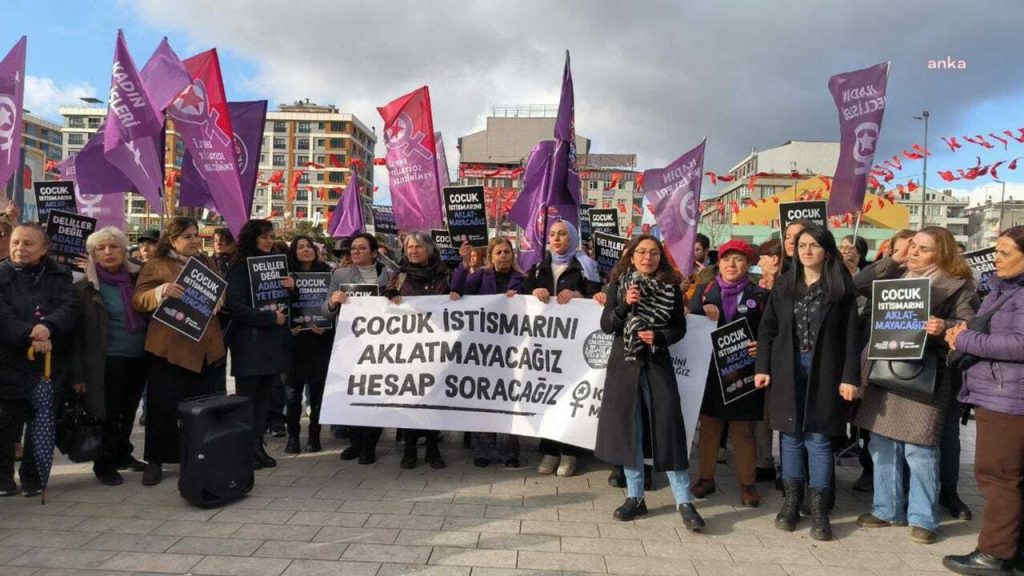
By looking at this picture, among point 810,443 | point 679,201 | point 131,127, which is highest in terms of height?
point 131,127

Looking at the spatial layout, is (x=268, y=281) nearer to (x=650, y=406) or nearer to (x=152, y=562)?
(x=152, y=562)

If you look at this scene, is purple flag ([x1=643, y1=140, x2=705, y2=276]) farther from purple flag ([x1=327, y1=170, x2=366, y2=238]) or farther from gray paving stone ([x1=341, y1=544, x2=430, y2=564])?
purple flag ([x1=327, y1=170, x2=366, y2=238])

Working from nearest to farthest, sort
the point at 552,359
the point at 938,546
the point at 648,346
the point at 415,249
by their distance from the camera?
1. the point at 938,546
2. the point at 648,346
3. the point at 552,359
4. the point at 415,249

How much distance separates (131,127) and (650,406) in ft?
20.0

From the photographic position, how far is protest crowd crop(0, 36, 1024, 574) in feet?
14.3

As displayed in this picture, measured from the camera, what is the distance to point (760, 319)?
16.9ft

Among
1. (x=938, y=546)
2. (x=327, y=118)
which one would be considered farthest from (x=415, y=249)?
(x=327, y=118)

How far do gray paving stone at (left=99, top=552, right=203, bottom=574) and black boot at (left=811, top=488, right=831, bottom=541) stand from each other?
3915mm

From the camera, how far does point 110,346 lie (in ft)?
17.3

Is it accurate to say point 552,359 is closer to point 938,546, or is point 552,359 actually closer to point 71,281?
point 938,546

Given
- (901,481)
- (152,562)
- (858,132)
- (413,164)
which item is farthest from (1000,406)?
(413,164)

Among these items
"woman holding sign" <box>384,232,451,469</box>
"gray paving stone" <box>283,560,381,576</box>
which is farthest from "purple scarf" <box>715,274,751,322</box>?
"gray paving stone" <box>283,560,381,576</box>

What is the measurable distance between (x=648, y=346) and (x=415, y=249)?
239cm

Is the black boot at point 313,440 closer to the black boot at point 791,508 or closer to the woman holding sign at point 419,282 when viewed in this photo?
the woman holding sign at point 419,282
